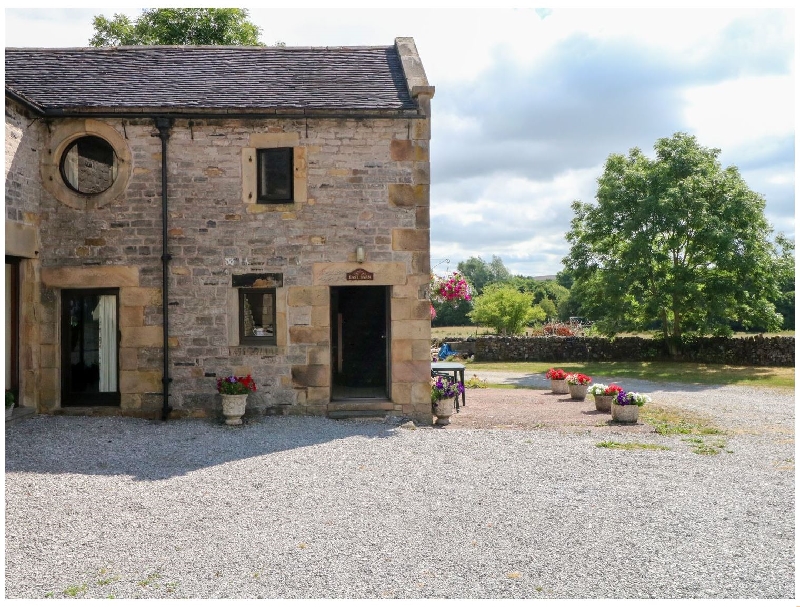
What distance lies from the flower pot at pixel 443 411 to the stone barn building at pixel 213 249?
239 mm

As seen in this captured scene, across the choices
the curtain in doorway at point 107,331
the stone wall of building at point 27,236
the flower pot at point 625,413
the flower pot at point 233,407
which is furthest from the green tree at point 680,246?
the stone wall of building at point 27,236

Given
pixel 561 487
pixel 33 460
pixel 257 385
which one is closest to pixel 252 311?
pixel 257 385

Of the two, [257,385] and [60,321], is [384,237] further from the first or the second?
[60,321]

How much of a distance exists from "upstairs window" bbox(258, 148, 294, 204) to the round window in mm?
2458

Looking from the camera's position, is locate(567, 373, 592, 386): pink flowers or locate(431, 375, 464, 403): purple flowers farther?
locate(567, 373, 592, 386): pink flowers

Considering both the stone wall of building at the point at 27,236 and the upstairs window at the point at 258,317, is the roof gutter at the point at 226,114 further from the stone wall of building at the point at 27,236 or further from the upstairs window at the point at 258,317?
the upstairs window at the point at 258,317

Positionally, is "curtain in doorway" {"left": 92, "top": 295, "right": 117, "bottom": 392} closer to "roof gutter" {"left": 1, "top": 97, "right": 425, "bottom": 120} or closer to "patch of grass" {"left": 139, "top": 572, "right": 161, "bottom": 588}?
"roof gutter" {"left": 1, "top": 97, "right": 425, "bottom": 120}

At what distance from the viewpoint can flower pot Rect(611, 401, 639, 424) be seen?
37.8 feet

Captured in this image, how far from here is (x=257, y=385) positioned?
11078mm

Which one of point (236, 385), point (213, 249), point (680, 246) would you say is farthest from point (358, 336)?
point (680, 246)

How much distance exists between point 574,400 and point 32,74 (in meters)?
12.7

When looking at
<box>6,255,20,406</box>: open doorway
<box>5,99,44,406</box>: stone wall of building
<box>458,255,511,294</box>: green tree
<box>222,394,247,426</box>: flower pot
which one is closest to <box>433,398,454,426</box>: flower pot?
<box>222,394,247,426</box>: flower pot

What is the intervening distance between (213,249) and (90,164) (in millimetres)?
2527

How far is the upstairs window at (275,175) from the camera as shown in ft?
36.8
